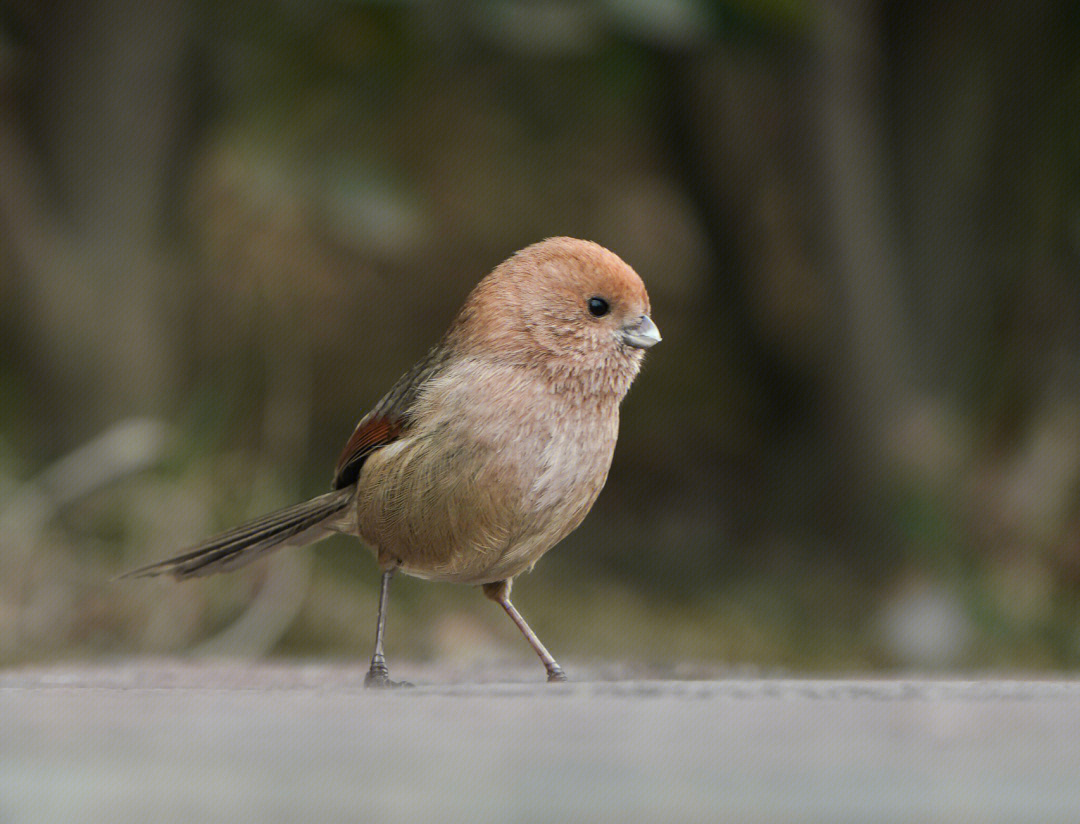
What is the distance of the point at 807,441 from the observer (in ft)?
20.1

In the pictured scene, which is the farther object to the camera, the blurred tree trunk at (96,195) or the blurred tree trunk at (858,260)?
the blurred tree trunk at (858,260)

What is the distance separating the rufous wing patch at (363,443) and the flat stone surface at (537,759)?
4.33 feet

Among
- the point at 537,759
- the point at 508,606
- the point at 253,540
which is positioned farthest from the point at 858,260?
the point at 537,759

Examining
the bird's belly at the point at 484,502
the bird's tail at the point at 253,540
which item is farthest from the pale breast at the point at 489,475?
the bird's tail at the point at 253,540

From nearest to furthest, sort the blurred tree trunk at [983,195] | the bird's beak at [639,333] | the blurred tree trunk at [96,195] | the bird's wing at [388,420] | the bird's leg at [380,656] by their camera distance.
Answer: the bird's leg at [380,656] < the bird's beak at [639,333] < the bird's wing at [388,420] < the blurred tree trunk at [96,195] < the blurred tree trunk at [983,195]

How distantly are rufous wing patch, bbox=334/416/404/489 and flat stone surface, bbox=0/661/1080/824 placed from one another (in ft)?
4.33

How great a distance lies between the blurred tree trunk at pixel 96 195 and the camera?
4.94 meters

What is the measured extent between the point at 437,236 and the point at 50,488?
239 centimetres

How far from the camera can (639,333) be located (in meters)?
2.46

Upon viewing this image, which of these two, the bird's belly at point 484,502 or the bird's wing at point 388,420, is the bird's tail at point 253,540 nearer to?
the bird's wing at point 388,420

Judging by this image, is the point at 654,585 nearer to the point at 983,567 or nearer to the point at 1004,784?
the point at 983,567

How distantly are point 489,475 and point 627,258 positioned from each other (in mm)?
4701

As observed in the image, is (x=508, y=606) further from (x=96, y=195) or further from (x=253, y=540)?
(x=96, y=195)

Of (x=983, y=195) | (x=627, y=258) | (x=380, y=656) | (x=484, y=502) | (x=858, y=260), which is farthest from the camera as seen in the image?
(x=627, y=258)
